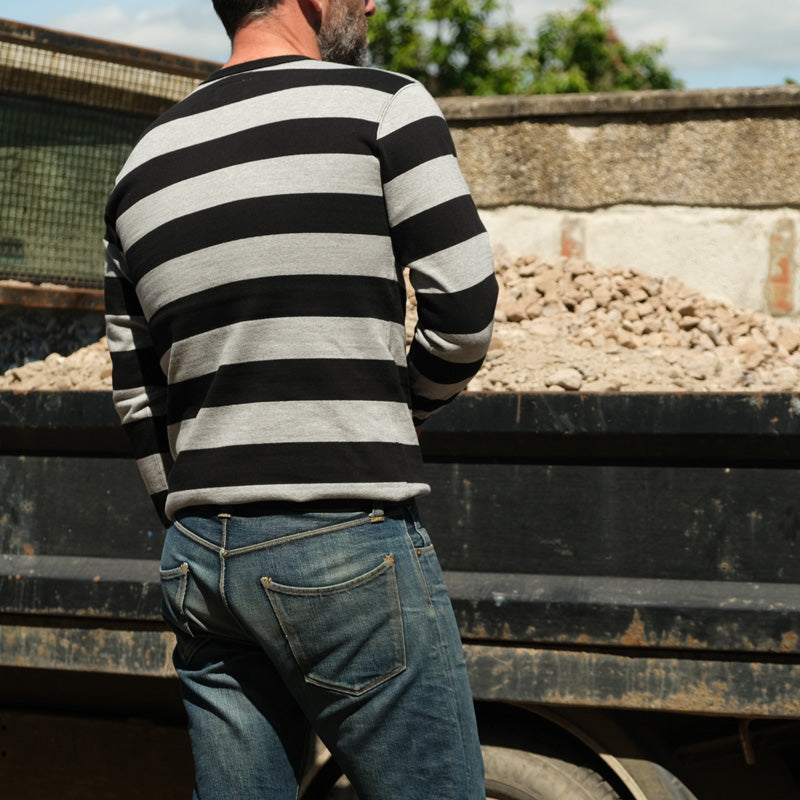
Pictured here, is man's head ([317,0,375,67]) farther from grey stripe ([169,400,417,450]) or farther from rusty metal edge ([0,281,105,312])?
rusty metal edge ([0,281,105,312])

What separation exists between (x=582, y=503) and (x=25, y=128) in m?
2.85

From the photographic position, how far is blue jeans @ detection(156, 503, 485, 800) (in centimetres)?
145

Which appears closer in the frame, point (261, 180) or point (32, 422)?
point (261, 180)

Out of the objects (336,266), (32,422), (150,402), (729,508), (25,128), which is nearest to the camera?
(336,266)

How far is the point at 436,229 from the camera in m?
1.48

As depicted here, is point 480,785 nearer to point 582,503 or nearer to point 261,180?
point 582,503

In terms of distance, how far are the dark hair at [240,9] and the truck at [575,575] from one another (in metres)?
0.81

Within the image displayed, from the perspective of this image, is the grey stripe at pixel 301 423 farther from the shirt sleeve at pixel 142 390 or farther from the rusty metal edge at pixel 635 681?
the rusty metal edge at pixel 635 681

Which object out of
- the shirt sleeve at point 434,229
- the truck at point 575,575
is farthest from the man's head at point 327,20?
the truck at point 575,575

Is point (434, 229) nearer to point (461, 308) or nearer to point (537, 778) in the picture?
point (461, 308)

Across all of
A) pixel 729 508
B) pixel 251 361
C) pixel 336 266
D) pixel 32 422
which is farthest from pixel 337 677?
pixel 32 422

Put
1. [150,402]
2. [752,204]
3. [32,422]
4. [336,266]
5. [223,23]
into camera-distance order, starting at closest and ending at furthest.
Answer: [336,266] → [223,23] → [150,402] → [32,422] → [752,204]

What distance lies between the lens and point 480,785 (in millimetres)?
1539

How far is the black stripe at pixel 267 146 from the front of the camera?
1463 millimetres
